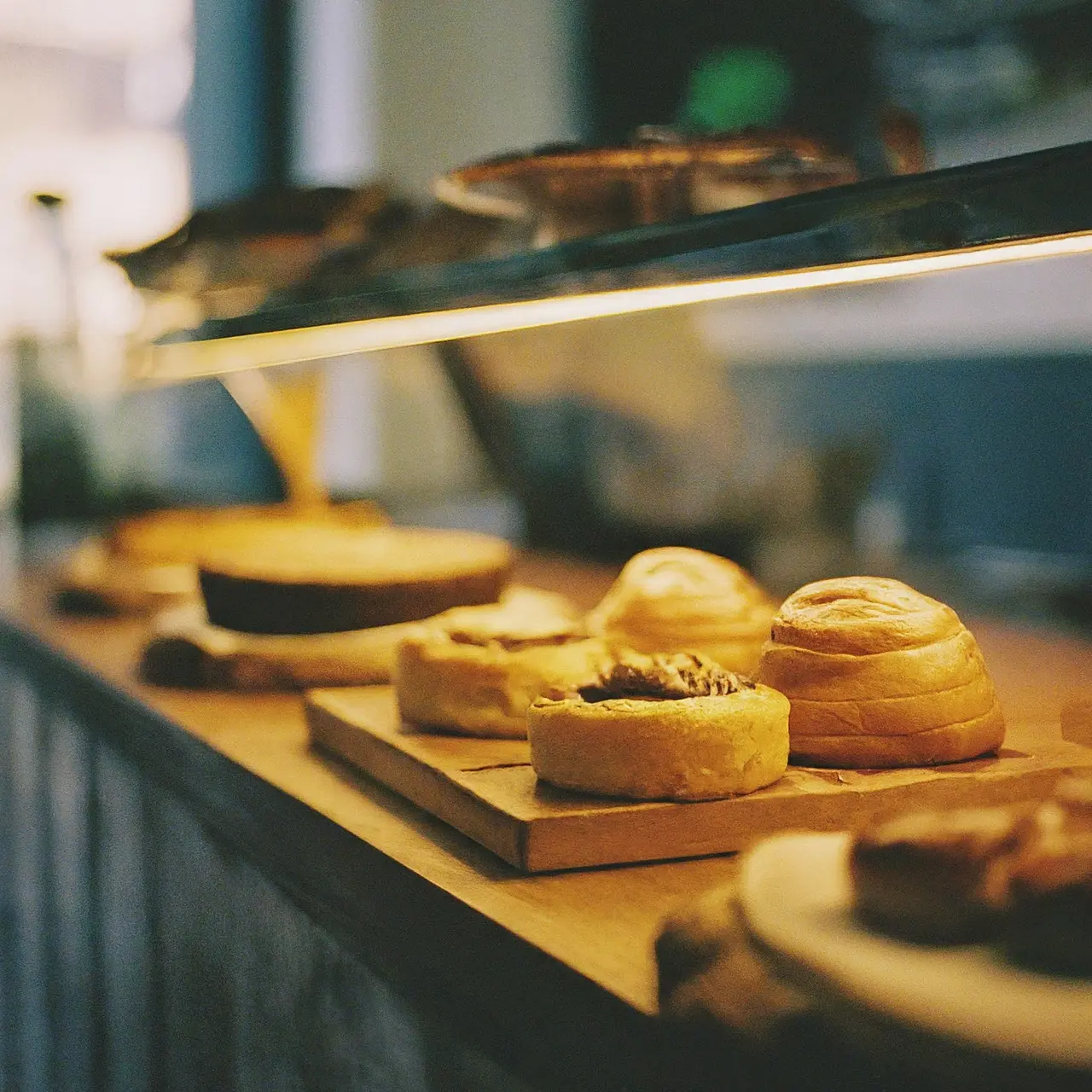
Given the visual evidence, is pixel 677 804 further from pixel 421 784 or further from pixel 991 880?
pixel 991 880

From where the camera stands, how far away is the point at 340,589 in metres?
1.64

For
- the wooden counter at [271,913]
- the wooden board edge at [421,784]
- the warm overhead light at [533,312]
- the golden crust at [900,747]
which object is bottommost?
the wooden counter at [271,913]

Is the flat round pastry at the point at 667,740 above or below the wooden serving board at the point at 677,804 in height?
above

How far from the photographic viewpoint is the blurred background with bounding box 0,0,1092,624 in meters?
2.60

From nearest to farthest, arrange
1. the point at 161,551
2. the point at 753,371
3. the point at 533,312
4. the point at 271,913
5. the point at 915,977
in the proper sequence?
the point at 915,977
the point at 271,913
the point at 533,312
the point at 161,551
the point at 753,371

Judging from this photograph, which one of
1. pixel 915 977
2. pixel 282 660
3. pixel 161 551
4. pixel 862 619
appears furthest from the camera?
pixel 161 551

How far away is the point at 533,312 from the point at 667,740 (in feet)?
1.74

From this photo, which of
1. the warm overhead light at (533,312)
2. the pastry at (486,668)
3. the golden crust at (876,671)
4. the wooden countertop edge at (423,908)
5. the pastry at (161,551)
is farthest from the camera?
the pastry at (161,551)

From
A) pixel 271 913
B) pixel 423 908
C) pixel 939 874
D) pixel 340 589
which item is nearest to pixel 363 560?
pixel 340 589

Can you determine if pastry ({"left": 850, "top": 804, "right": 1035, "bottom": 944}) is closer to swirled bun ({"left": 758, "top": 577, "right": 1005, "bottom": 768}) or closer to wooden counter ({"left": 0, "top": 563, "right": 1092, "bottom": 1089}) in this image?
wooden counter ({"left": 0, "top": 563, "right": 1092, "bottom": 1089})

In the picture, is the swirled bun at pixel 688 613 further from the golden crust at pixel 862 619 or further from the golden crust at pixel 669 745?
the golden crust at pixel 669 745

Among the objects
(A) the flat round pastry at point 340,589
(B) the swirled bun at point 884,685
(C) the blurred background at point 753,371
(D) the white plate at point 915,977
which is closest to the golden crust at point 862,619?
(B) the swirled bun at point 884,685

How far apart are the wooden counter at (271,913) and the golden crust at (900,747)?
0.45 ft

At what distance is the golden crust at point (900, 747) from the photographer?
1.01 metres
